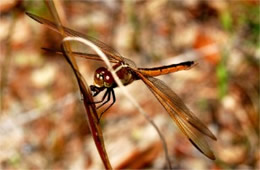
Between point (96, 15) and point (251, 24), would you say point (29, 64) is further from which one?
point (251, 24)

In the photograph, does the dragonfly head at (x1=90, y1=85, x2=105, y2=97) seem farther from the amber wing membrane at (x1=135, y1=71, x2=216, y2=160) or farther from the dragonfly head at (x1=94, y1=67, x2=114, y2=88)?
the amber wing membrane at (x1=135, y1=71, x2=216, y2=160)

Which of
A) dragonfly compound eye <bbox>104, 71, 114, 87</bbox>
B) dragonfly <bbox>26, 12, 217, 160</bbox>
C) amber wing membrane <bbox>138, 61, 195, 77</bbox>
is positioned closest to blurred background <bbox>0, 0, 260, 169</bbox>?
amber wing membrane <bbox>138, 61, 195, 77</bbox>

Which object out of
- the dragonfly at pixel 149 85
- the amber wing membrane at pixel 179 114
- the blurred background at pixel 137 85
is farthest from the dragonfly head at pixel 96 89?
the blurred background at pixel 137 85

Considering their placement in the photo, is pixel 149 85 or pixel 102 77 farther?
pixel 149 85

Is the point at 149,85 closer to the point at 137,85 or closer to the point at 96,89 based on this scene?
the point at 96,89

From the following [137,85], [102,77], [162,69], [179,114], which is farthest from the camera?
[137,85]

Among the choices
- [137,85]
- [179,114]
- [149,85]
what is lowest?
[179,114]

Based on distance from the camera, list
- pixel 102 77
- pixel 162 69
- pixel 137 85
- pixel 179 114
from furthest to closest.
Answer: pixel 137 85 → pixel 162 69 → pixel 179 114 → pixel 102 77

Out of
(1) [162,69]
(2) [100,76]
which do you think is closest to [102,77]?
(2) [100,76]
